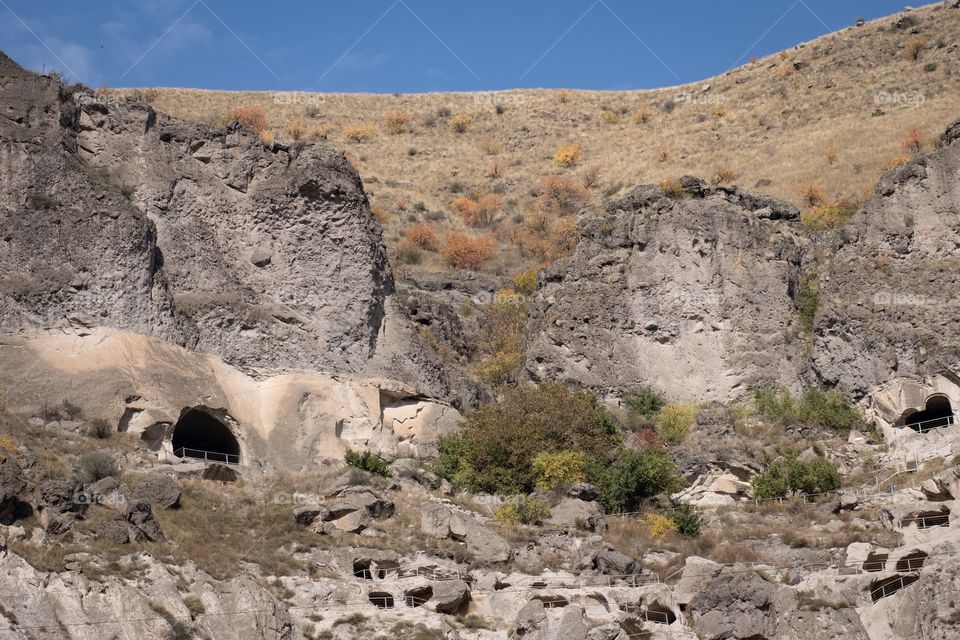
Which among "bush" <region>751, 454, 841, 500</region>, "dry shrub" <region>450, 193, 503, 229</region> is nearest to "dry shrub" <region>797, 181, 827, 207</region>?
"dry shrub" <region>450, 193, 503, 229</region>

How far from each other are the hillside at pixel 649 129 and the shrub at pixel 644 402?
827 inches

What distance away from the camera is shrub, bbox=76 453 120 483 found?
36.4 meters

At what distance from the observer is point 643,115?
10212cm

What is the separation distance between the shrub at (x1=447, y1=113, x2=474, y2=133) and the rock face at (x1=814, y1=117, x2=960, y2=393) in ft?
174

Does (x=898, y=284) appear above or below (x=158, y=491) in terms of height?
above

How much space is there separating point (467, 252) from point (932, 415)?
3111 cm

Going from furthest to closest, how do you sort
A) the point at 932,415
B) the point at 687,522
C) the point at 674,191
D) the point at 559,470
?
the point at 674,191, the point at 932,415, the point at 559,470, the point at 687,522

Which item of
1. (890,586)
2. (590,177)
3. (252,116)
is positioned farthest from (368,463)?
(252,116)

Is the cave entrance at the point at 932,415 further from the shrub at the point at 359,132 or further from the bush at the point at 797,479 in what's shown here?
the shrub at the point at 359,132

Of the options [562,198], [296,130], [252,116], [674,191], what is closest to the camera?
[674,191]

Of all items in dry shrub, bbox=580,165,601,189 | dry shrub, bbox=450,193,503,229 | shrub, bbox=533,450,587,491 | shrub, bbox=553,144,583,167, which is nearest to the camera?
shrub, bbox=533,450,587,491

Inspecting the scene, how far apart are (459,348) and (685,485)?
46.2 ft

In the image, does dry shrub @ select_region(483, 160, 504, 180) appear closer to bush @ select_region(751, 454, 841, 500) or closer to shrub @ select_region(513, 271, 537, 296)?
shrub @ select_region(513, 271, 537, 296)

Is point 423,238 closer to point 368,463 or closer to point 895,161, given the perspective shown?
point 895,161
